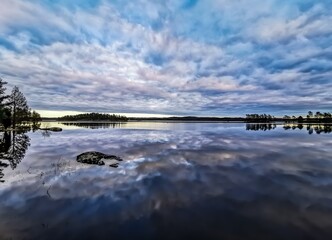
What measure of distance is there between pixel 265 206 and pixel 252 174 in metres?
6.36

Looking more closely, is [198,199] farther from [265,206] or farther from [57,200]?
[57,200]

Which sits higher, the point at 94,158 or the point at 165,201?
the point at 94,158

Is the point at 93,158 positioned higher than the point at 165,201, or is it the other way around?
the point at 93,158

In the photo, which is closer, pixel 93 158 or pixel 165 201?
pixel 165 201

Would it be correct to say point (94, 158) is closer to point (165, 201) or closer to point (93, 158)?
point (93, 158)

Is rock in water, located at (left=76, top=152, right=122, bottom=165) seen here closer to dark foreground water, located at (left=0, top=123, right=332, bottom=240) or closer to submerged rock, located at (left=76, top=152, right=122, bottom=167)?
submerged rock, located at (left=76, top=152, right=122, bottom=167)

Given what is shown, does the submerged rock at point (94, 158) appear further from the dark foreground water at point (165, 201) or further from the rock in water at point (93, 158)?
the dark foreground water at point (165, 201)

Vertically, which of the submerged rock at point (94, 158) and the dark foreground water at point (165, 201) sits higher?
the submerged rock at point (94, 158)

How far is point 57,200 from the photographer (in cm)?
1139

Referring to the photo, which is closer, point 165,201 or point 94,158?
point 165,201

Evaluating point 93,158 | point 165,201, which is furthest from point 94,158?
point 165,201

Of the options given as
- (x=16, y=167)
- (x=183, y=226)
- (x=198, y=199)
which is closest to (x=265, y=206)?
(x=198, y=199)

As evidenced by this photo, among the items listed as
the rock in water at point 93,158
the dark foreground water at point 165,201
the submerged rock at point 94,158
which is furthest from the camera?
the rock in water at point 93,158

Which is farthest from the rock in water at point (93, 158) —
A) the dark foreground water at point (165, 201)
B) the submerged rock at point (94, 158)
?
the dark foreground water at point (165, 201)
